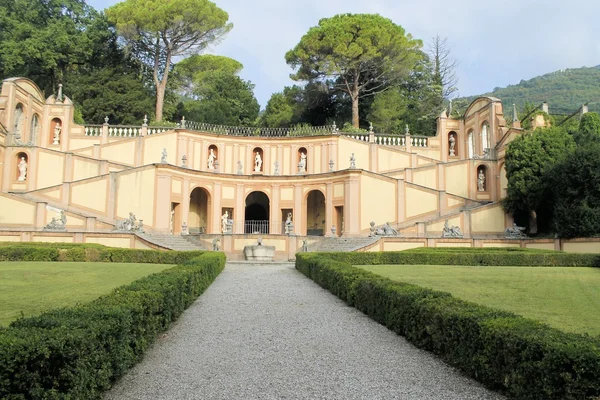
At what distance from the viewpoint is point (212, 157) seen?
1542 inches

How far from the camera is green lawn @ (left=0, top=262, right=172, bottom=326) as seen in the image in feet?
28.4

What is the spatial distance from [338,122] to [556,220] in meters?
25.2

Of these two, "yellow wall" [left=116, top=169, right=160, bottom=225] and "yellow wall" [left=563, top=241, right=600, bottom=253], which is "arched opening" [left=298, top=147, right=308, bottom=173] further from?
"yellow wall" [left=563, top=241, right=600, bottom=253]

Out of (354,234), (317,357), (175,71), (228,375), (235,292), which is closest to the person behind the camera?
(228,375)

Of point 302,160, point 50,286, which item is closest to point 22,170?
point 302,160

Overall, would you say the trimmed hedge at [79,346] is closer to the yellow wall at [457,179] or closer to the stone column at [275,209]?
the stone column at [275,209]

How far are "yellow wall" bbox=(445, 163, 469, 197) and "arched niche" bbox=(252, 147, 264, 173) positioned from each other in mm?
14475

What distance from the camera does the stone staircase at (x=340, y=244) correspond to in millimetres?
27281

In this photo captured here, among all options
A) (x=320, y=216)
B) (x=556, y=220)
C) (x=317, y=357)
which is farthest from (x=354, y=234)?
(x=317, y=357)

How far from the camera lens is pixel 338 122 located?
4812cm

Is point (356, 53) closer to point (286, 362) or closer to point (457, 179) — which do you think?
point (457, 179)

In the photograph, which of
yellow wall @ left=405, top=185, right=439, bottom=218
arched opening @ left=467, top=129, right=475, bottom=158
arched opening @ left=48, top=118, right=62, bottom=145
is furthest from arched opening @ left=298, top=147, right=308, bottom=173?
arched opening @ left=48, top=118, right=62, bottom=145

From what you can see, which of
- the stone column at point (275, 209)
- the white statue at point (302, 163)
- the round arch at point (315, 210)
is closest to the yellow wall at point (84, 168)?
the stone column at point (275, 209)

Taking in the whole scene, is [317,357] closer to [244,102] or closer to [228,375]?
[228,375]
